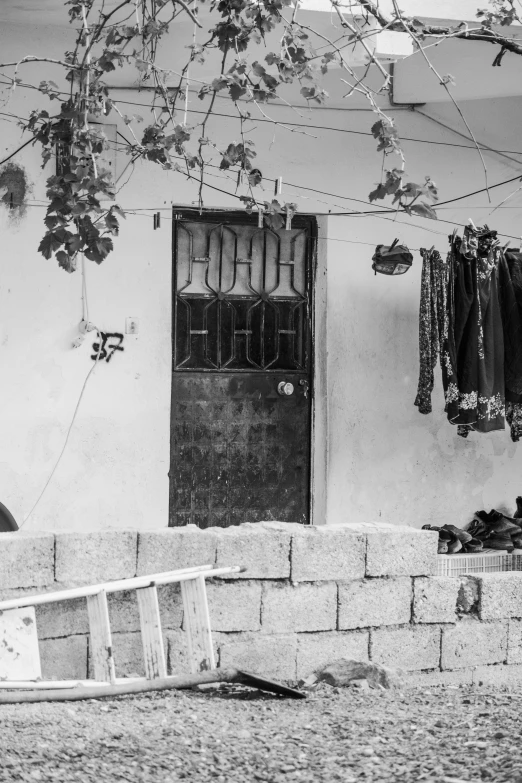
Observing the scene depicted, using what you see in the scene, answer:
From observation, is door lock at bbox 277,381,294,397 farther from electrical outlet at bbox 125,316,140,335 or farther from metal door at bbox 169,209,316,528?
electrical outlet at bbox 125,316,140,335

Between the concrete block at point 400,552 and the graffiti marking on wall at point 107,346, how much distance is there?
110 inches

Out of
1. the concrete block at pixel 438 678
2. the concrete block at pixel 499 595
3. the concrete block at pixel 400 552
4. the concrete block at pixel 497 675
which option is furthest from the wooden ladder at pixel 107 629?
the concrete block at pixel 497 675

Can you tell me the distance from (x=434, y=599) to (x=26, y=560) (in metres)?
2.06

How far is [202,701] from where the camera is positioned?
165 inches

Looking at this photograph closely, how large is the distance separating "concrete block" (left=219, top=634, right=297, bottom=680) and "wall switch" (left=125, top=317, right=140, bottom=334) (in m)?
2.96

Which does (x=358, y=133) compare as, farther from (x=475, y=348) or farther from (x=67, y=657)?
(x=67, y=657)

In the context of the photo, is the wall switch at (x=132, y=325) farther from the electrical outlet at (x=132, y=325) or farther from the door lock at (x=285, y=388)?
the door lock at (x=285, y=388)

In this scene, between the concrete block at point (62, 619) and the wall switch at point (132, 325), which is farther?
the wall switch at point (132, 325)

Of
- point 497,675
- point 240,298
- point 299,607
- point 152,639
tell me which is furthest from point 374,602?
point 240,298

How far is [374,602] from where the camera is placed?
496 cm

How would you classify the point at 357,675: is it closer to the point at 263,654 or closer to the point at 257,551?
the point at 263,654

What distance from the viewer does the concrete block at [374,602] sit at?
490cm

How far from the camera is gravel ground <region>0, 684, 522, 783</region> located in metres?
3.25

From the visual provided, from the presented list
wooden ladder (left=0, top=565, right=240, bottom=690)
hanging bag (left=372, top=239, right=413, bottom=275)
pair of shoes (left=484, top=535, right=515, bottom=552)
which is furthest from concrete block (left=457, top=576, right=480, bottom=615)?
hanging bag (left=372, top=239, right=413, bottom=275)
